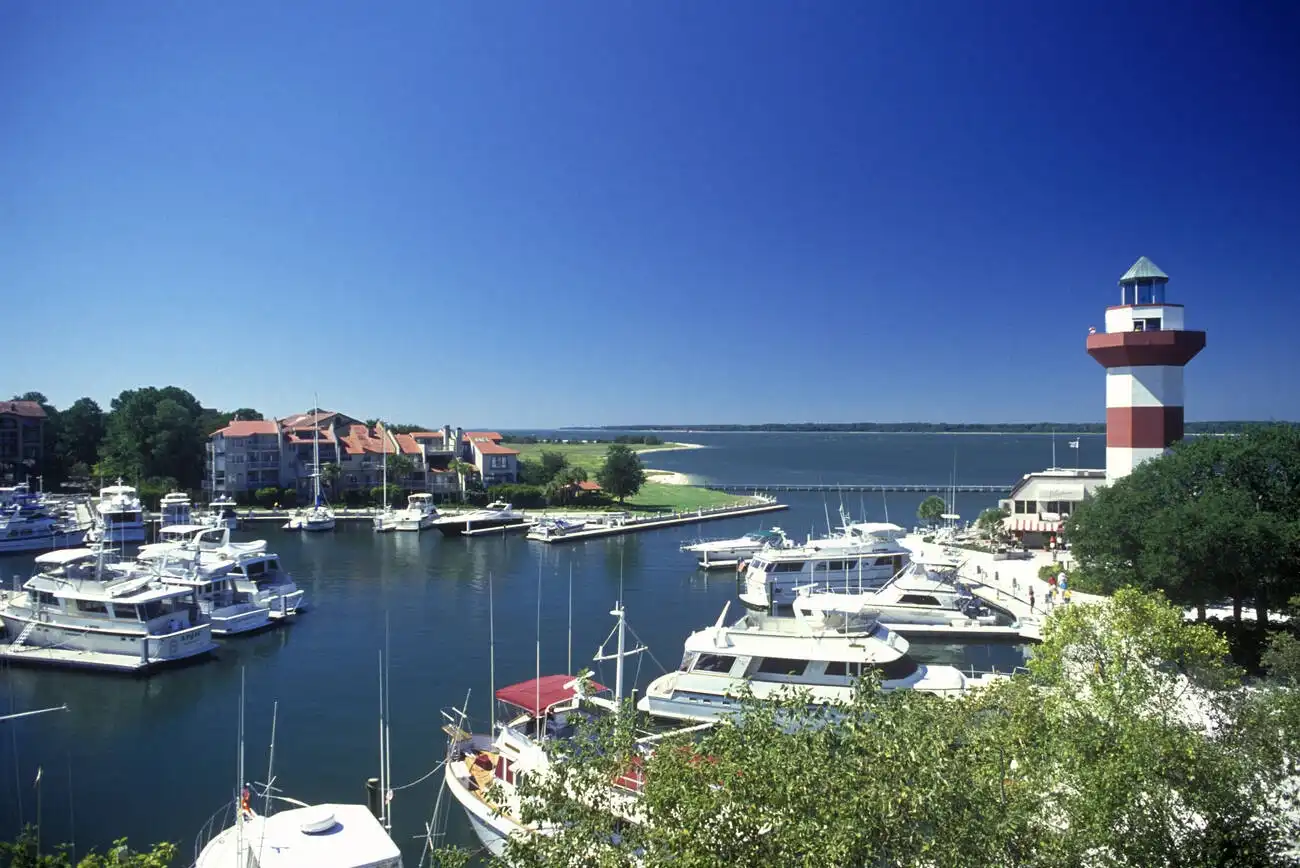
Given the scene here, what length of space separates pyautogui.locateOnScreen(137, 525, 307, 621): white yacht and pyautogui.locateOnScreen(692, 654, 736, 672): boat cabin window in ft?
70.2

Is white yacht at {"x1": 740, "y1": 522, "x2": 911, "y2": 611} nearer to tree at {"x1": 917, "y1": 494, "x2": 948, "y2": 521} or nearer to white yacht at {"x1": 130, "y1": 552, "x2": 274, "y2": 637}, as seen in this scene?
tree at {"x1": 917, "y1": 494, "x2": 948, "y2": 521}

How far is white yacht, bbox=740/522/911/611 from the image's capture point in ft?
137

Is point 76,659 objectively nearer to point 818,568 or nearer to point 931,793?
point 818,568

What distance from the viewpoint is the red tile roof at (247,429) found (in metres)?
75.9

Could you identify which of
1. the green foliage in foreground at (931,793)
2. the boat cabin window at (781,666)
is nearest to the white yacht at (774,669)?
the boat cabin window at (781,666)

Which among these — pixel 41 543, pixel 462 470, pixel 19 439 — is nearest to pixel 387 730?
pixel 41 543

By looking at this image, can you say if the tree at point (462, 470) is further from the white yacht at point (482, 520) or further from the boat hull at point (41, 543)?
the boat hull at point (41, 543)

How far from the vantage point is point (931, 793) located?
768 cm

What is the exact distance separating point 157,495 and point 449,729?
6237 centimetres

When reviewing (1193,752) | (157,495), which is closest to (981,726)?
(1193,752)

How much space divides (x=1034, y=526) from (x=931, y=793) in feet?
150

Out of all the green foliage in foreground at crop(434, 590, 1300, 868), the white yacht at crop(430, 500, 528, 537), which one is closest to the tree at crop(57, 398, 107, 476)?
the white yacht at crop(430, 500, 528, 537)

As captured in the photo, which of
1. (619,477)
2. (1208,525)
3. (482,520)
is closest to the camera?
(1208,525)

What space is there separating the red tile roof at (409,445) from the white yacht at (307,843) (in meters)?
68.5
